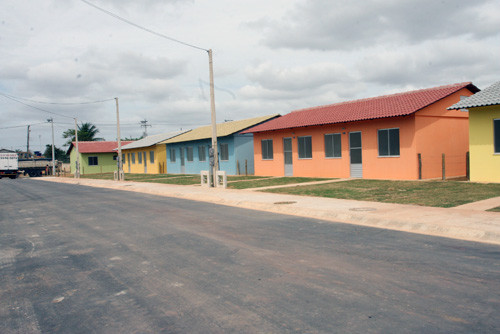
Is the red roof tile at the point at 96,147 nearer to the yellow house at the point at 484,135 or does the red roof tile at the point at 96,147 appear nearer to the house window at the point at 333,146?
the house window at the point at 333,146

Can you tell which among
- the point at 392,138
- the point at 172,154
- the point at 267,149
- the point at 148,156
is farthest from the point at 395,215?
the point at 148,156

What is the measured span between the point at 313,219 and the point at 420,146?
→ 12.6 metres

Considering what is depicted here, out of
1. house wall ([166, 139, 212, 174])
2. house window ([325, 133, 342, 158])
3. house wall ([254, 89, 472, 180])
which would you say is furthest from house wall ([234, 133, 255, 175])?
house window ([325, 133, 342, 158])

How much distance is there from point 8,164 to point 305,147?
4329 centimetres

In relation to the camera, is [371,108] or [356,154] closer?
[356,154]

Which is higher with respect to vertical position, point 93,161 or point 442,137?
point 93,161

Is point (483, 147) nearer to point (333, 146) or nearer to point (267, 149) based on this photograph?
point (333, 146)

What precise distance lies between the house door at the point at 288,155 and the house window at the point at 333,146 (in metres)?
3.59

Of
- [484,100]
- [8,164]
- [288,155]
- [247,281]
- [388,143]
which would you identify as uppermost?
[484,100]

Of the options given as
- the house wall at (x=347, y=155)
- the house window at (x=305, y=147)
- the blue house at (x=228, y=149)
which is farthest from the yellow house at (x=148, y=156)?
the house window at (x=305, y=147)

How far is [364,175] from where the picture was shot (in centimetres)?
2334

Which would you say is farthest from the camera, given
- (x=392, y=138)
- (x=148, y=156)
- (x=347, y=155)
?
(x=148, y=156)

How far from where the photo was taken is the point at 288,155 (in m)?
28.9

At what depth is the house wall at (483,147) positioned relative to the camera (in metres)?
18.0
